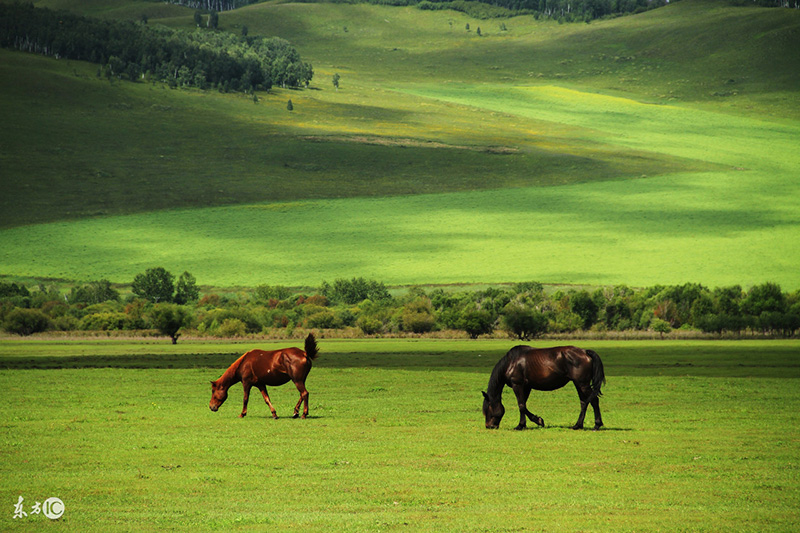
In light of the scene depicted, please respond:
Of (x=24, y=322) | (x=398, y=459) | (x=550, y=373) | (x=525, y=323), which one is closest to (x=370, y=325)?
(x=525, y=323)

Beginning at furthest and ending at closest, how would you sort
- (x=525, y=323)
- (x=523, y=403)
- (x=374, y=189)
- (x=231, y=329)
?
(x=374, y=189), (x=231, y=329), (x=525, y=323), (x=523, y=403)

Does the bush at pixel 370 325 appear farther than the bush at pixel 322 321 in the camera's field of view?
No

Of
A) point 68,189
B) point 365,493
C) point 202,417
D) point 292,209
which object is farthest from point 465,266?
point 365,493

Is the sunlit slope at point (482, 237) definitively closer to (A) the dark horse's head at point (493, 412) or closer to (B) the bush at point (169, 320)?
(B) the bush at point (169, 320)

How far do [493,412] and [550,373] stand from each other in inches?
70.1

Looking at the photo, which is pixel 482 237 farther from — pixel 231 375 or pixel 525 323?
pixel 231 375

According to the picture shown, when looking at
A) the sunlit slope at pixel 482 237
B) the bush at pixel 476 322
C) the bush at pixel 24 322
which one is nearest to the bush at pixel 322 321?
the bush at pixel 476 322

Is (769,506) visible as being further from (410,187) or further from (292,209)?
(410,187)

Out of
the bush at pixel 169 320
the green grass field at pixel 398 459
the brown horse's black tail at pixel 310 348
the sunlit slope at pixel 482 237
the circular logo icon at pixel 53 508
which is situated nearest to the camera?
the circular logo icon at pixel 53 508

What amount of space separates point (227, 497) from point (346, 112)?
180 meters

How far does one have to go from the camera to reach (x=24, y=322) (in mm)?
74875

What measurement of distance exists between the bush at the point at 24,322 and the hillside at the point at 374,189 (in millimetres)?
25590

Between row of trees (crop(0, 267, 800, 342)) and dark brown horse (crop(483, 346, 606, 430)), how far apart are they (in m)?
47.2

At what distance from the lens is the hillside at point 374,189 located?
107m
